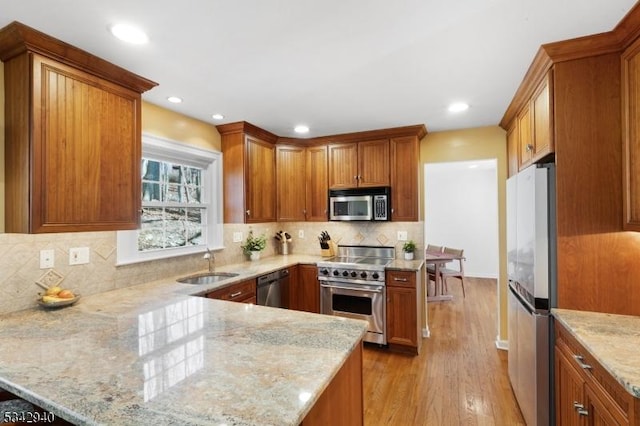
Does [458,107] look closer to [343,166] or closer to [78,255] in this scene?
[343,166]

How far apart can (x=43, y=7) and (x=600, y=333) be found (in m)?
2.96

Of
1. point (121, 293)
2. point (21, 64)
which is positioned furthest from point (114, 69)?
point (121, 293)

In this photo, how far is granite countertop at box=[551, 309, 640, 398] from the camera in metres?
1.10

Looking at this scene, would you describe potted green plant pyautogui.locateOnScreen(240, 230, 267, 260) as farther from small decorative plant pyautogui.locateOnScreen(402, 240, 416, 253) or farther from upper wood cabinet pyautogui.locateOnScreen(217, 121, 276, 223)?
small decorative plant pyautogui.locateOnScreen(402, 240, 416, 253)

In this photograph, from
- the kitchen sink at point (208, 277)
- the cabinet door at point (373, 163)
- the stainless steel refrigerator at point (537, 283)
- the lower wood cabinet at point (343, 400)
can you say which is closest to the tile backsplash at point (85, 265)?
the kitchen sink at point (208, 277)

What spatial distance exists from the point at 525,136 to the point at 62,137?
10.3ft

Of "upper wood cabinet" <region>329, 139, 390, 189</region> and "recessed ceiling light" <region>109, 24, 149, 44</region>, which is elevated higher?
"recessed ceiling light" <region>109, 24, 149, 44</region>

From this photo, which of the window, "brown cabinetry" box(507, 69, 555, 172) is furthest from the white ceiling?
the window

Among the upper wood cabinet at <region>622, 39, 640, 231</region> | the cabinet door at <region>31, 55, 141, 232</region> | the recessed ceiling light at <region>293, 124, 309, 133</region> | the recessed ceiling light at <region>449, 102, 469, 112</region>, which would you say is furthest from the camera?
the recessed ceiling light at <region>293, 124, 309, 133</region>

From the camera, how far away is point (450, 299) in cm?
511

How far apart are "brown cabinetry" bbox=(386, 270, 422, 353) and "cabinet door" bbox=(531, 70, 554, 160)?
1.57 metres

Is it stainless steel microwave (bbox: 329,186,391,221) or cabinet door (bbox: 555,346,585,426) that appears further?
stainless steel microwave (bbox: 329,186,391,221)

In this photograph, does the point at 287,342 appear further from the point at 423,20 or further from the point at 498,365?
the point at 498,365

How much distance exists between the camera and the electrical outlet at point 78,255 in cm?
205
